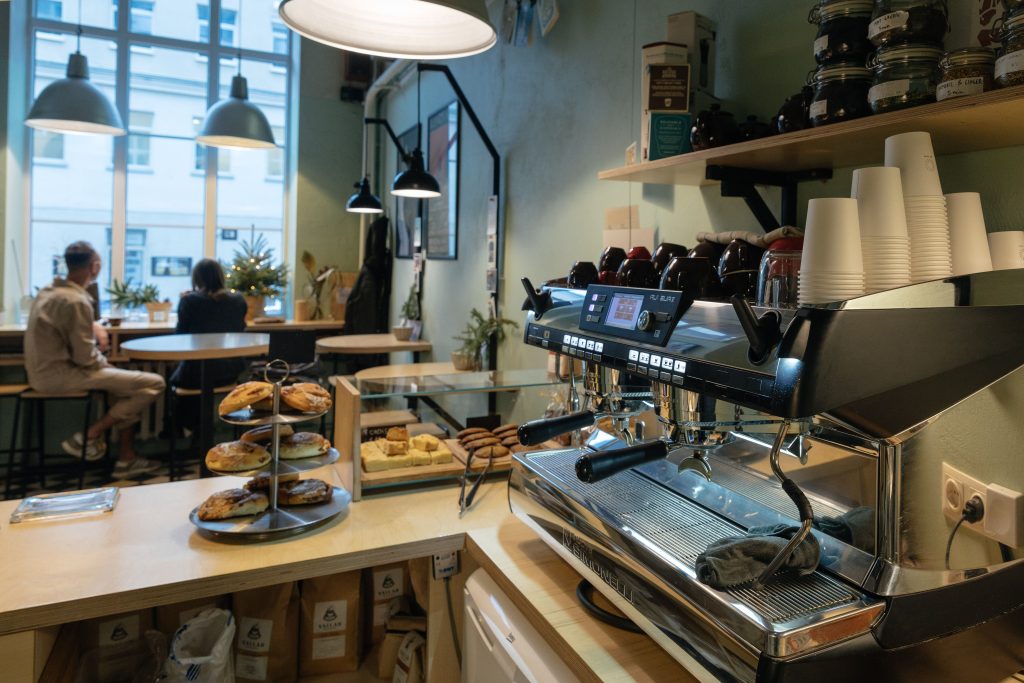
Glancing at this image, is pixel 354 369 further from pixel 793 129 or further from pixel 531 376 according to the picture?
pixel 793 129

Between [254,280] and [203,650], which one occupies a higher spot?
[254,280]

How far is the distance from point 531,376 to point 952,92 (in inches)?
51.0

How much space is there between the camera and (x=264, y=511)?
5.16ft

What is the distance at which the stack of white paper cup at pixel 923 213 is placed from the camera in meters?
0.95

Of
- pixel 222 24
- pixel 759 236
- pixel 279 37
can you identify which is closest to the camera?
pixel 759 236

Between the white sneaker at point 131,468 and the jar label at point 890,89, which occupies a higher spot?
the jar label at point 890,89

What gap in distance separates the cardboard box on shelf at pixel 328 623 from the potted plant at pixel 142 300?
4354mm

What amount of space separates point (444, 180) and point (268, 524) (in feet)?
10.3

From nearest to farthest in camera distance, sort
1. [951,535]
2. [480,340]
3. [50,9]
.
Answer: [951,535]
[480,340]
[50,9]

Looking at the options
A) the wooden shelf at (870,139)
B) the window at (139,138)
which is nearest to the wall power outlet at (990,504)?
the wooden shelf at (870,139)

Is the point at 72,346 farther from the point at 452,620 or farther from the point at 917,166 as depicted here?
the point at 917,166

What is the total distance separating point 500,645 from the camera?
3.80 feet

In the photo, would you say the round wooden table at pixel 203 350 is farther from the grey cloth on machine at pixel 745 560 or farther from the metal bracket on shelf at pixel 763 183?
the grey cloth on machine at pixel 745 560

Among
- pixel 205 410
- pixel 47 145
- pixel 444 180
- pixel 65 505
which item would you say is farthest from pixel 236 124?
pixel 65 505
